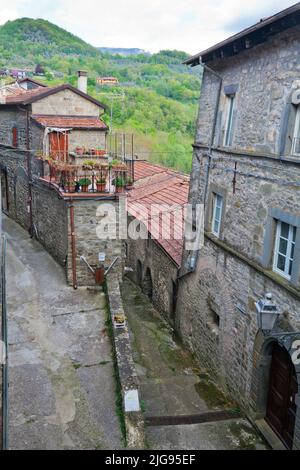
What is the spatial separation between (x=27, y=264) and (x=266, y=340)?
10.3 meters

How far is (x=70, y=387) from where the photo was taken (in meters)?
9.95

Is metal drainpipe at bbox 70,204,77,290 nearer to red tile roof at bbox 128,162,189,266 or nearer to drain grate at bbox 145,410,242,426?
red tile roof at bbox 128,162,189,266

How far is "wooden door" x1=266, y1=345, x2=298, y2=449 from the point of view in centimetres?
850

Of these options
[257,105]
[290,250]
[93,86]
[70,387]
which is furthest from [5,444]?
[93,86]

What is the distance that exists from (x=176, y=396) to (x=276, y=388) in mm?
2754

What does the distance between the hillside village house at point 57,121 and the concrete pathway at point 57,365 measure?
5.34 metres

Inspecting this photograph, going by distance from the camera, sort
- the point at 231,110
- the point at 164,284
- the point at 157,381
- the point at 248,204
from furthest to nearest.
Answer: the point at 164,284 → the point at 157,381 → the point at 231,110 → the point at 248,204

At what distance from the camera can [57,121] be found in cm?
1823

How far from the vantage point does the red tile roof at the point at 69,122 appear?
17.9 meters

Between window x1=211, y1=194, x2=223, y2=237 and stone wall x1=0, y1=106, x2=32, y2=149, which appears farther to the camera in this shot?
stone wall x1=0, y1=106, x2=32, y2=149

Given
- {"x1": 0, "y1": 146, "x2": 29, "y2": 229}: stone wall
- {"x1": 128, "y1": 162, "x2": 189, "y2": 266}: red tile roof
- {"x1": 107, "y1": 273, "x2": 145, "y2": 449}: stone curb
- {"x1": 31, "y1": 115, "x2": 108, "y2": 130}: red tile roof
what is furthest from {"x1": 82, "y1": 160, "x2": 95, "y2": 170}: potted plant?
{"x1": 0, "y1": 146, "x2": 29, "y2": 229}: stone wall

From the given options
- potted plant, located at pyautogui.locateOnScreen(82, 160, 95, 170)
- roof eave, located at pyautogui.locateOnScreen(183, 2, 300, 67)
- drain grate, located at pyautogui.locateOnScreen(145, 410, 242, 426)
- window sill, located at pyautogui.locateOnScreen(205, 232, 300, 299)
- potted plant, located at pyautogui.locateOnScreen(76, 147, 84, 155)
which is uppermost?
roof eave, located at pyautogui.locateOnScreen(183, 2, 300, 67)

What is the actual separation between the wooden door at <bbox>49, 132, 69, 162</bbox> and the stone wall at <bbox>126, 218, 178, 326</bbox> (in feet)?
14.1
